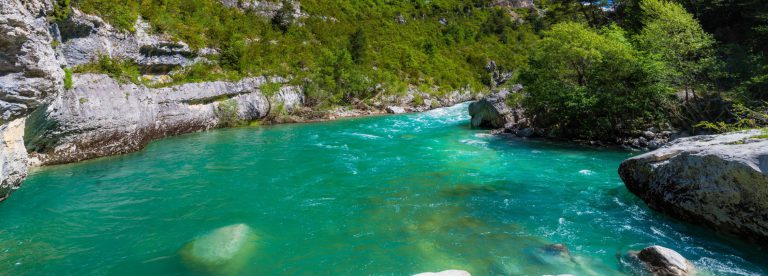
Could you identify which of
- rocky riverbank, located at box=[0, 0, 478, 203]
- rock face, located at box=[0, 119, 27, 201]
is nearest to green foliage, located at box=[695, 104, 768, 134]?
rocky riverbank, located at box=[0, 0, 478, 203]

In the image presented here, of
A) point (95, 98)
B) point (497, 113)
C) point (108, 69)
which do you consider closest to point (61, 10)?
point (108, 69)

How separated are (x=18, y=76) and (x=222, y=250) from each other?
737cm

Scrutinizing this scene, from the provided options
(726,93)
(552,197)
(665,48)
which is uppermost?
(665,48)

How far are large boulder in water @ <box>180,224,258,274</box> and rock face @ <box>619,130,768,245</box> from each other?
996 cm

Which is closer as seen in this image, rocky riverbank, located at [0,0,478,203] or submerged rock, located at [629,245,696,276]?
submerged rock, located at [629,245,696,276]

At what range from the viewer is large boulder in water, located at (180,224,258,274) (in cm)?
698

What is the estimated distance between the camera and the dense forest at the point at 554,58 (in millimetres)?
18141

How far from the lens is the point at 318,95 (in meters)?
41.9

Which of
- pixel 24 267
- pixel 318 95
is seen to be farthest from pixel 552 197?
pixel 318 95

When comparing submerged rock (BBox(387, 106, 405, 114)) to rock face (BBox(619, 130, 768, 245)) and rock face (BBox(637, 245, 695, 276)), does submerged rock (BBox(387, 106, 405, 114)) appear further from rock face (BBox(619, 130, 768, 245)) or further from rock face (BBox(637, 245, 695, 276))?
rock face (BBox(637, 245, 695, 276))

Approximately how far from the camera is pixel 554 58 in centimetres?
2284

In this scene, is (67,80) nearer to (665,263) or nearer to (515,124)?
(665,263)

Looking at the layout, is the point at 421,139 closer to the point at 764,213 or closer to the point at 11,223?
the point at 764,213

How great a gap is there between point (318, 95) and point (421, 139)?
69.5 ft
